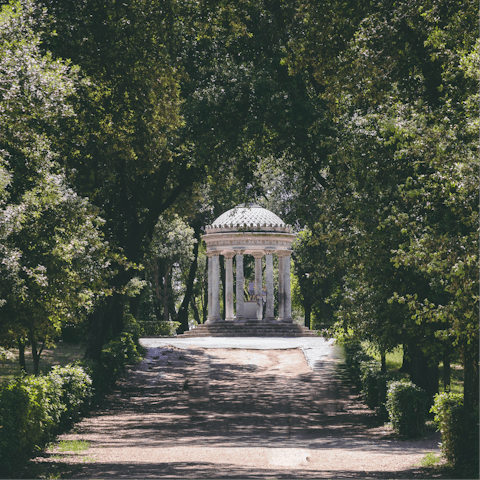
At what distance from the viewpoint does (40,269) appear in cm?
1148

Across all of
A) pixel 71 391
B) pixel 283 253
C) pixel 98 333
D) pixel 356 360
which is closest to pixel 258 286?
pixel 283 253

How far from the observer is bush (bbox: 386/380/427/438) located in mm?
15320

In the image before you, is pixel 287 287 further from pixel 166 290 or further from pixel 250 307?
pixel 166 290

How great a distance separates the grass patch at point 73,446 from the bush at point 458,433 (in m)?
7.14

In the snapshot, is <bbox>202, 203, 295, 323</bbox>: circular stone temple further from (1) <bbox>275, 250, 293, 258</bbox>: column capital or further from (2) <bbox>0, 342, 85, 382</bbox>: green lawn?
(2) <bbox>0, 342, 85, 382</bbox>: green lawn

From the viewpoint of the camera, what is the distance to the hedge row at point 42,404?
11683 millimetres

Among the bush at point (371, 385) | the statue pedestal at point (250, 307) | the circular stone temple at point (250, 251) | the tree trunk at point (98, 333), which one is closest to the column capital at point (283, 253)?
the circular stone temple at point (250, 251)

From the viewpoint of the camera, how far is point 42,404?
44.9ft

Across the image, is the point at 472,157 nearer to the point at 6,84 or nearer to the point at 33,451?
the point at 6,84

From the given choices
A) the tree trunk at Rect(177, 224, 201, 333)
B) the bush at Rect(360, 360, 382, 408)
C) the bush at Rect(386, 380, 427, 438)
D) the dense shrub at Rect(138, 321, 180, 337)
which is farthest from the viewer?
→ the tree trunk at Rect(177, 224, 201, 333)

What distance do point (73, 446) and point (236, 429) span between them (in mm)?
4311

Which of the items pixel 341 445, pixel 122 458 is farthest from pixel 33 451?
pixel 341 445

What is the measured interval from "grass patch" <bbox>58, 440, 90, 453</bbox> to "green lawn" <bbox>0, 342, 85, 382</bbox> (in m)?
9.77

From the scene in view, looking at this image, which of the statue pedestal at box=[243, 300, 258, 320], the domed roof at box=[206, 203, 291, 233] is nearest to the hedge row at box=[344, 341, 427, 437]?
the domed roof at box=[206, 203, 291, 233]
